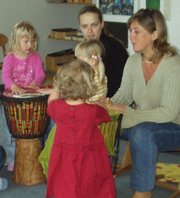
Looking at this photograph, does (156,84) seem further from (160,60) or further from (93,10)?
(93,10)

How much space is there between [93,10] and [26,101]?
800 mm

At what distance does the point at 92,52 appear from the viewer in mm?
2668

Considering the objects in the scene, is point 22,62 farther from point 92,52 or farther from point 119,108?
point 119,108

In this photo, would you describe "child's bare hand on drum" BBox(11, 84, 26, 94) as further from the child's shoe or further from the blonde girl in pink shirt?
the child's shoe

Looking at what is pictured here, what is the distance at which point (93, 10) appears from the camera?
9.73 feet

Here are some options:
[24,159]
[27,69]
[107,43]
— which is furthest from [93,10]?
[24,159]

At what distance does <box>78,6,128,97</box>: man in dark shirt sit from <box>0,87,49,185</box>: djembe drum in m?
0.51

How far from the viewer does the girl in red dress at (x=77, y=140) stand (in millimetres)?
2010

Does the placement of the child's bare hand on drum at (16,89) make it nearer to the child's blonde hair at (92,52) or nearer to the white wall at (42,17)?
the child's blonde hair at (92,52)

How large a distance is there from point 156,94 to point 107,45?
0.68 metres

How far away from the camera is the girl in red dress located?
201 cm

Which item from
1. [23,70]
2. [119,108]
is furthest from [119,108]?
Result: [23,70]

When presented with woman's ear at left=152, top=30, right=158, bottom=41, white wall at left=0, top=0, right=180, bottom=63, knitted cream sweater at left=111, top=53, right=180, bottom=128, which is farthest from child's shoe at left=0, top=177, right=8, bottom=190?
white wall at left=0, top=0, right=180, bottom=63

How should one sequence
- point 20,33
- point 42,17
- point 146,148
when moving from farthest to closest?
1. point 42,17
2. point 20,33
3. point 146,148
